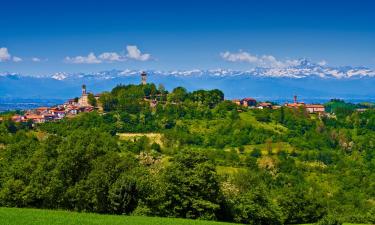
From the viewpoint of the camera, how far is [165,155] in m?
124

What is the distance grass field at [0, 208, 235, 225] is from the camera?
110 ft

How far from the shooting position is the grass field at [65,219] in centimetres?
3344

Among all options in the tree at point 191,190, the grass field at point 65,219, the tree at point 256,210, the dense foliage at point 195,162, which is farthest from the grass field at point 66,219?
the tree at point 256,210

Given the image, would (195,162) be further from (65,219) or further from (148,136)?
(148,136)

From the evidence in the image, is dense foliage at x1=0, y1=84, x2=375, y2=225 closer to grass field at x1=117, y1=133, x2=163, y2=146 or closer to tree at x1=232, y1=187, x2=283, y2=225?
tree at x1=232, y1=187, x2=283, y2=225

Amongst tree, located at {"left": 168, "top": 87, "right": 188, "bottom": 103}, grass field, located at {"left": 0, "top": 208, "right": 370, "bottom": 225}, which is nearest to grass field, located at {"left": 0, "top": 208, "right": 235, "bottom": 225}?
grass field, located at {"left": 0, "top": 208, "right": 370, "bottom": 225}

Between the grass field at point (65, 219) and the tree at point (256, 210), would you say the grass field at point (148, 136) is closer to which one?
the tree at point (256, 210)

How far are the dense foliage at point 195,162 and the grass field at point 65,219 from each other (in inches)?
223

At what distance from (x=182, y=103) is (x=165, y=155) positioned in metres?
63.0

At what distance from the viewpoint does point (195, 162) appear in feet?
165

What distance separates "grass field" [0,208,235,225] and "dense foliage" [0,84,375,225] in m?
5.67

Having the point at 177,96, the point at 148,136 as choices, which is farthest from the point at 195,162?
the point at 177,96

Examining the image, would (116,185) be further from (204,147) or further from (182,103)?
(182,103)

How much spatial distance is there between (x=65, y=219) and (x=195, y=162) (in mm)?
18004
